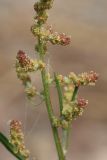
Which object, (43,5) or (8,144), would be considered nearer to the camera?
(43,5)

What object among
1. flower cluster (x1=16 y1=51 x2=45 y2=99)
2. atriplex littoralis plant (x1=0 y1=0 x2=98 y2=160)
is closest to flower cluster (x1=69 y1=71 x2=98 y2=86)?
atriplex littoralis plant (x1=0 y1=0 x2=98 y2=160)

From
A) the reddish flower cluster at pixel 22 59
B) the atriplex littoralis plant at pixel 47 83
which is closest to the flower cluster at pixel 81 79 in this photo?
the atriplex littoralis plant at pixel 47 83

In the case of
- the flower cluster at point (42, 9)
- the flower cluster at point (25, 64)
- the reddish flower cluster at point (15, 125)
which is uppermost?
the flower cluster at point (42, 9)

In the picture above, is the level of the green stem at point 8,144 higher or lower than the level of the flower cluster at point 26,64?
lower

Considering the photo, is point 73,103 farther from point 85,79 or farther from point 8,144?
point 8,144

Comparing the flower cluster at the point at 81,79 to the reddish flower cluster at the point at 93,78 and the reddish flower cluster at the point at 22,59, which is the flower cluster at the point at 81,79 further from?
the reddish flower cluster at the point at 22,59

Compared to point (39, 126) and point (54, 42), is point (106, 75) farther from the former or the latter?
point (54, 42)

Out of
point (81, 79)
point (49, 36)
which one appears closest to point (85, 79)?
point (81, 79)
